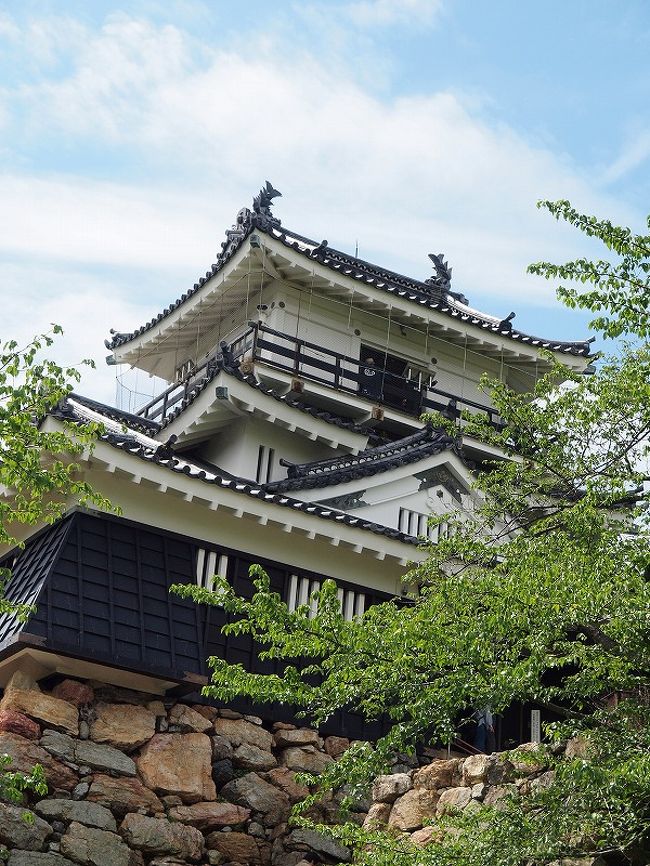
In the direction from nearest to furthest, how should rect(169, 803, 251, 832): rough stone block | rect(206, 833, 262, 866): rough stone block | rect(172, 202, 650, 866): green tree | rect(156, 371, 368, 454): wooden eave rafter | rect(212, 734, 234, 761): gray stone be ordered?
rect(172, 202, 650, 866): green tree, rect(169, 803, 251, 832): rough stone block, rect(206, 833, 262, 866): rough stone block, rect(212, 734, 234, 761): gray stone, rect(156, 371, 368, 454): wooden eave rafter

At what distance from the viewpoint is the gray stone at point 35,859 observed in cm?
1137

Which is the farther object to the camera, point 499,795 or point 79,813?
point 79,813

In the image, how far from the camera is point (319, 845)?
13.2m

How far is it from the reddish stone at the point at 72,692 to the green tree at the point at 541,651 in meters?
2.42

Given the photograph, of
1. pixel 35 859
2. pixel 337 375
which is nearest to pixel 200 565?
pixel 35 859

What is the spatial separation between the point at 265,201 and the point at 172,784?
463 inches

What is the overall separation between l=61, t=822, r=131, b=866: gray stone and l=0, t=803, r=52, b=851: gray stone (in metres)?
0.25

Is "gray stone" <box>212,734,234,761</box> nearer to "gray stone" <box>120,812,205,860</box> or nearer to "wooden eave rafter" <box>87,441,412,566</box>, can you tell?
"gray stone" <box>120,812,205,860</box>

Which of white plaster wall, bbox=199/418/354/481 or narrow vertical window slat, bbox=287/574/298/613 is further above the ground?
white plaster wall, bbox=199/418/354/481

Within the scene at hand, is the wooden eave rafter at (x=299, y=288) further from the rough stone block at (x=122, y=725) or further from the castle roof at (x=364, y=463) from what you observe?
the rough stone block at (x=122, y=725)

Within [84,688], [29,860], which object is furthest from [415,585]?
[29,860]

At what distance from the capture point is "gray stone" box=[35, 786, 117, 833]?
11781 millimetres

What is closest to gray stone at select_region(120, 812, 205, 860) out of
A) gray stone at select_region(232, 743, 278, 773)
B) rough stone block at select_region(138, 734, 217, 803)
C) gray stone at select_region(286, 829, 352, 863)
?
rough stone block at select_region(138, 734, 217, 803)

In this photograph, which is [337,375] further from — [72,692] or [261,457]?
Result: [72,692]
